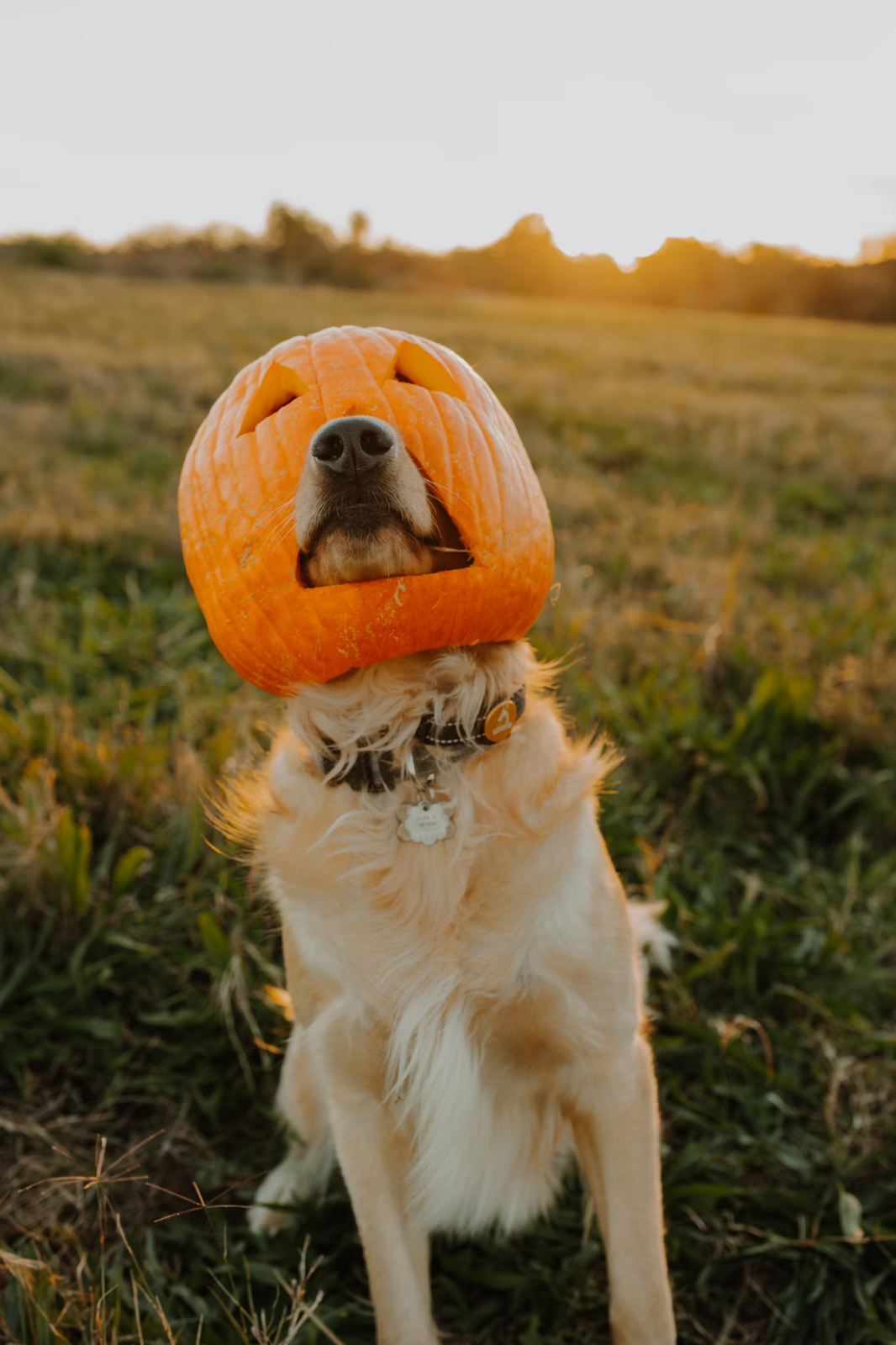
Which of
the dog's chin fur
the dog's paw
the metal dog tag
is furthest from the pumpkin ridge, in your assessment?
the dog's paw

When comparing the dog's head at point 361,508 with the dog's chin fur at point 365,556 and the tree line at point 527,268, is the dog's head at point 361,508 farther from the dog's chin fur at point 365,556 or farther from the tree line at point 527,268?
the tree line at point 527,268

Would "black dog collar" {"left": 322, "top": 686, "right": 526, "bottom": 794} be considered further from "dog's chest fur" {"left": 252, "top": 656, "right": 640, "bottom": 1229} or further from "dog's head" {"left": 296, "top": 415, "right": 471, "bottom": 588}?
"dog's head" {"left": 296, "top": 415, "right": 471, "bottom": 588}

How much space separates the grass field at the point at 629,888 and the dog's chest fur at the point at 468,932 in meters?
0.40

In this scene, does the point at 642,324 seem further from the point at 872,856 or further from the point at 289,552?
the point at 289,552

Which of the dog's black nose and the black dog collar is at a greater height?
the dog's black nose

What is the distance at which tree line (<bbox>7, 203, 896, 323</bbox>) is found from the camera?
31.9 m

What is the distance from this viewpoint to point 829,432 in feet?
28.9

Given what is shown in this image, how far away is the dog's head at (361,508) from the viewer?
55.1 inches

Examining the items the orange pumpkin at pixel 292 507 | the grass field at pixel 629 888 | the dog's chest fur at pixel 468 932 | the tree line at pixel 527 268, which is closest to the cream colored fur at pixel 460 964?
the dog's chest fur at pixel 468 932

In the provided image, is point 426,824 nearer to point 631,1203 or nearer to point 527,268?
point 631,1203

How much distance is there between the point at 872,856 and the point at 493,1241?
1.79m

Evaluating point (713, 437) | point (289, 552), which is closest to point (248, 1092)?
point (289, 552)

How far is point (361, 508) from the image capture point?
1.44 meters

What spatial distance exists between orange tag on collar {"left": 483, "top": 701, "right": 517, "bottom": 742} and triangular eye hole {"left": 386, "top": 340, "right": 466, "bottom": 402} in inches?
22.0
